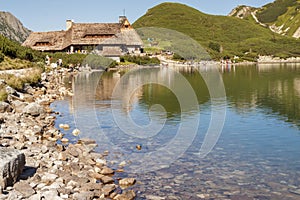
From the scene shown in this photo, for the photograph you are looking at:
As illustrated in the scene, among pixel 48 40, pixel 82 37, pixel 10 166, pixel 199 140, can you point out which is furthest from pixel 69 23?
pixel 10 166

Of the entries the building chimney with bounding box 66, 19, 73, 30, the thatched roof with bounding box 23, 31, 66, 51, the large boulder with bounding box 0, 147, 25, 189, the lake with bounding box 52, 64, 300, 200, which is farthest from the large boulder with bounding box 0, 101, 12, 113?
the building chimney with bounding box 66, 19, 73, 30

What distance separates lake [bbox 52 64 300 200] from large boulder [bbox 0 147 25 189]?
12.5ft

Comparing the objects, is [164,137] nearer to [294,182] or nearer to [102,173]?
[102,173]

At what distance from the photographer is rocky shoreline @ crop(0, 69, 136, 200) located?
10.7 meters

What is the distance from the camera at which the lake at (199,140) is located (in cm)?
1241

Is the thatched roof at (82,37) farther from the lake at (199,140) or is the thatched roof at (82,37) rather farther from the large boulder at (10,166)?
the large boulder at (10,166)

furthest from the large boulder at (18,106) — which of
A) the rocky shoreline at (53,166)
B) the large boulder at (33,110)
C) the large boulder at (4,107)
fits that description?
the rocky shoreline at (53,166)

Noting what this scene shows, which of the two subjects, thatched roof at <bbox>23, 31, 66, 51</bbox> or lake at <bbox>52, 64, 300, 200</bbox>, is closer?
lake at <bbox>52, 64, 300, 200</bbox>

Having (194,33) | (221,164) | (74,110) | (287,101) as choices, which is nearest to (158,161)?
(221,164)

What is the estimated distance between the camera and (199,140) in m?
18.6

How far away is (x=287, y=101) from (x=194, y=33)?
15521 centimetres

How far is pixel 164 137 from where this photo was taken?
19250 millimetres

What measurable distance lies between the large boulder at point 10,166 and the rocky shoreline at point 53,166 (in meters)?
0.10

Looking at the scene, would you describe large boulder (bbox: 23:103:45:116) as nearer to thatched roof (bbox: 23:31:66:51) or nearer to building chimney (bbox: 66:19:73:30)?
thatched roof (bbox: 23:31:66:51)
